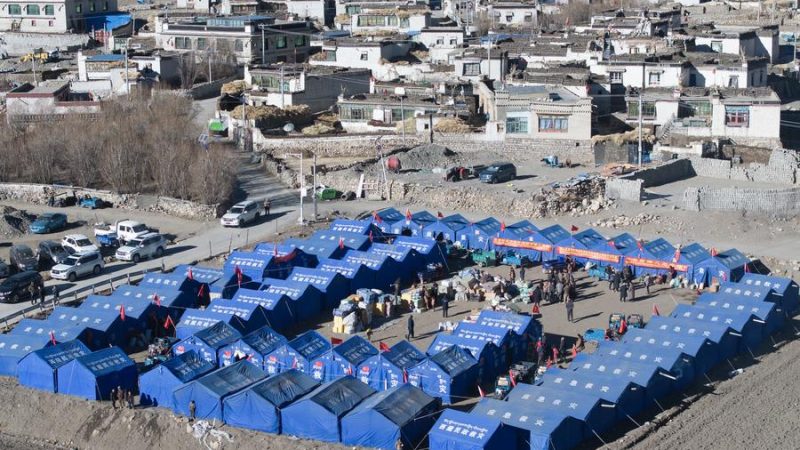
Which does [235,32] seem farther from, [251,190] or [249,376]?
[249,376]

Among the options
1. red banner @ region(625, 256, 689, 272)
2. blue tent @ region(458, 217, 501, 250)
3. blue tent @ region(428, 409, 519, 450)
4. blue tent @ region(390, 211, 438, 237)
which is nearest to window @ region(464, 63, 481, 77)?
blue tent @ region(390, 211, 438, 237)

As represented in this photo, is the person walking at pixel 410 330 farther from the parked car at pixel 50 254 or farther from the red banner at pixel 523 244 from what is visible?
the parked car at pixel 50 254

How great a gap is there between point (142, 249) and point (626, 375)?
13.5m

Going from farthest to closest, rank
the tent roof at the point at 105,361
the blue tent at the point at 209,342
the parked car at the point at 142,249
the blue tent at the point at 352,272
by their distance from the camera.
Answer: the parked car at the point at 142,249, the blue tent at the point at 352,272, the blue tent at the point at 209,342, the tent roof at the point at 105,361

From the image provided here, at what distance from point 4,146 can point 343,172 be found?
9.81 m

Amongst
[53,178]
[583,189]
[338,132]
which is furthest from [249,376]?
[338,132]

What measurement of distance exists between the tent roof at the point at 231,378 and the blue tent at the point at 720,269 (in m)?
10.0

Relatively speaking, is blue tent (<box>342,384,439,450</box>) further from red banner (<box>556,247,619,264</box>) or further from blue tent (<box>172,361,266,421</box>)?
red banner (<box>556,247,619,264</box>)

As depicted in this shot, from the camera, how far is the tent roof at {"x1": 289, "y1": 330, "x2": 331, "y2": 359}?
2403 centimetres

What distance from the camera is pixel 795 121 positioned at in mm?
43500

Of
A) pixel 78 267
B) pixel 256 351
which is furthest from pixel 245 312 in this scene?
pixel 78 267

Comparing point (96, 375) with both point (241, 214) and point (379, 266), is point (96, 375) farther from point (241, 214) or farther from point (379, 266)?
point (241, 214)

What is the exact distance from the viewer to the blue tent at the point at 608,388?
21594 mm

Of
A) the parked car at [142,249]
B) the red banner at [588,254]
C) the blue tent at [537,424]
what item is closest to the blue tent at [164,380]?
the blue tent at [537,424]
